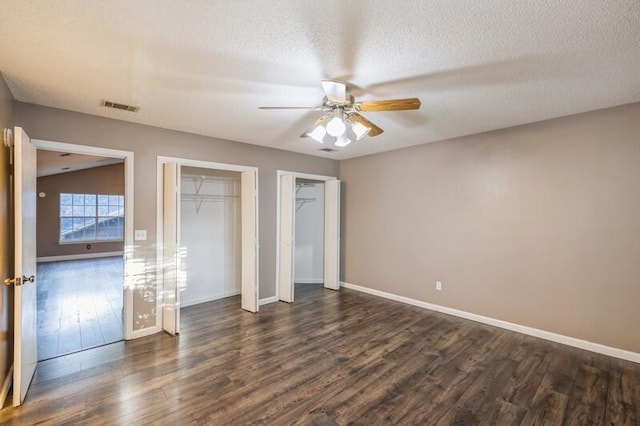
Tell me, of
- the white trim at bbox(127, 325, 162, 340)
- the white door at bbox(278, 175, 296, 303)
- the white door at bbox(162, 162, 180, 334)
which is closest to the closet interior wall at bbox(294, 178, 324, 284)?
the white door at bbox(278, 175, 296, 303)

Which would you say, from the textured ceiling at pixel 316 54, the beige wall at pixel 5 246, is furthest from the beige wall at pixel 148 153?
the beige wall at pixel 5 246

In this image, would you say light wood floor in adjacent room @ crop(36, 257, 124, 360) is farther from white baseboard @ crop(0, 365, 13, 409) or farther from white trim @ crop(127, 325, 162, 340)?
white baseboard @ crop(0, 365, 13, 409)

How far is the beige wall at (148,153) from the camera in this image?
3.10 meters

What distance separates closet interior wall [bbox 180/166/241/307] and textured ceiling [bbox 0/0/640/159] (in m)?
1.76

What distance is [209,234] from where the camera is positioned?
16.5 feet

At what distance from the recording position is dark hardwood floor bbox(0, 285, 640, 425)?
7.28 feet

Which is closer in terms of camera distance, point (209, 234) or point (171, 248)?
point (171, 248)

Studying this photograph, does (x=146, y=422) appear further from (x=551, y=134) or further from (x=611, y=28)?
(x=551, y=134)

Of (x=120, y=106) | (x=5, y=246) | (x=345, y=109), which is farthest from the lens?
(x=120, y=106)

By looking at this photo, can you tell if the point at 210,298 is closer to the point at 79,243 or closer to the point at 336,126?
Result: the point at 336,126

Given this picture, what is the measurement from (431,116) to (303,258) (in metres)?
3.85

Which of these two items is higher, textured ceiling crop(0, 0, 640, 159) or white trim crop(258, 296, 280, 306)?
textured ceiling crop(0, 0, 640, 159)

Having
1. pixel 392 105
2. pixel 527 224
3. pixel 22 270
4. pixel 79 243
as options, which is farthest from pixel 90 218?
pixel 527 224

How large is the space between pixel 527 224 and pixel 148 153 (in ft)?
15.4
